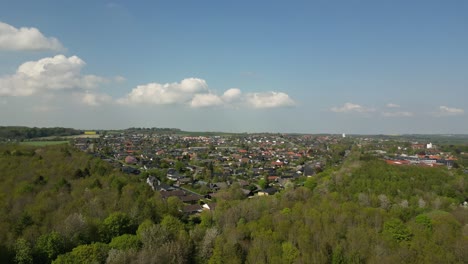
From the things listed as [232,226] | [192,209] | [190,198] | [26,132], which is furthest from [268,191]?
[26,132]

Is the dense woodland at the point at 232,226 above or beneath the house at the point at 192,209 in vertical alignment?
above

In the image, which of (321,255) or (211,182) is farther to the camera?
(211,182)

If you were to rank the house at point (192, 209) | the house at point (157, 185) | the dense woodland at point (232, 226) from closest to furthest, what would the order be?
the dense woodland at point (232, 226) < the house at point (192, 209) < the house at point (157, 185)

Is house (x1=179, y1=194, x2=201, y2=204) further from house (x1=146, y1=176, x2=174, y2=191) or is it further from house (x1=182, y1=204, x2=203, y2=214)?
house (x1=146, y1=176, x2=174, y2=191)

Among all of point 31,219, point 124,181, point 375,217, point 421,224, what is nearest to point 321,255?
point 375,217

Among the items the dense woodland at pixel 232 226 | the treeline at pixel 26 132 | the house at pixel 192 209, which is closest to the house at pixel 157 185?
the house at pixel 192 209

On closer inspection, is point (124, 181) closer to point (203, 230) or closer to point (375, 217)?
point (203, 230)

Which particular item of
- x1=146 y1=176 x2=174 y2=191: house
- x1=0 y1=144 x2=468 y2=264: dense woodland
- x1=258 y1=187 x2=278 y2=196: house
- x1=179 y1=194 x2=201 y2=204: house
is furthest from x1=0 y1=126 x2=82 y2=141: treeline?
x1=258 y1=187 x2=278 y2=196: house

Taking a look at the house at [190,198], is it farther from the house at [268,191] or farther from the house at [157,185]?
the house at [268,191]
